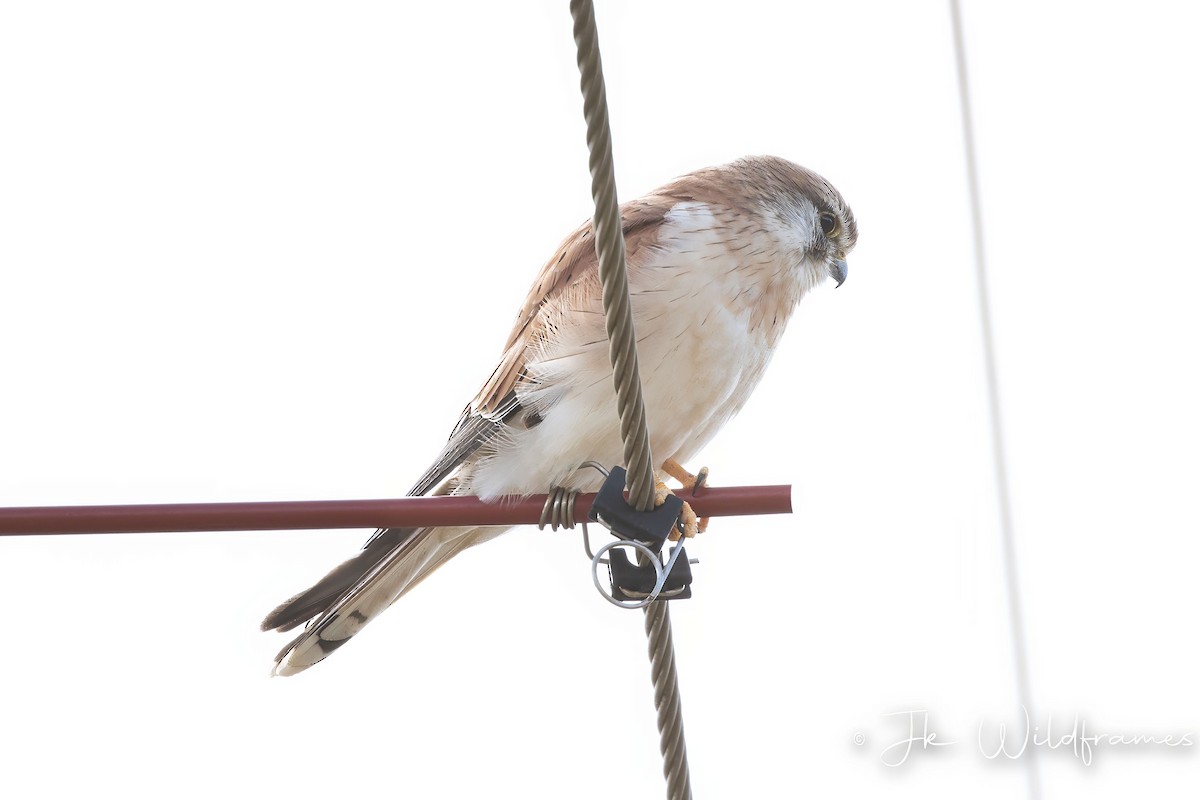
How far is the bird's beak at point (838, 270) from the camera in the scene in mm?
2568

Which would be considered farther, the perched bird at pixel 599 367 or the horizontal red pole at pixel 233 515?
the perched bird at pixel 599 367

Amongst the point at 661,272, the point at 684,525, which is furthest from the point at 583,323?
the point at 684,525

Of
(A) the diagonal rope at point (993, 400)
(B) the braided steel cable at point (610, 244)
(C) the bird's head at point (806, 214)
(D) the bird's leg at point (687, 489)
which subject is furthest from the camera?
(A) the diagonal rope at point (993, 400)

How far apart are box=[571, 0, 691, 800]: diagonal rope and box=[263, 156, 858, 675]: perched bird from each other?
0.67 metres

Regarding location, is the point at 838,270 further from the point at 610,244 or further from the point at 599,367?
the point at 610,244

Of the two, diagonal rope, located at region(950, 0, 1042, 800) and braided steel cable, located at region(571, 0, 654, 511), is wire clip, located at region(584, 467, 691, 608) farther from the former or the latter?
diagonal rope, located at region(950, 0, 1042, 800)

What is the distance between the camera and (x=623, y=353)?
4.23ft

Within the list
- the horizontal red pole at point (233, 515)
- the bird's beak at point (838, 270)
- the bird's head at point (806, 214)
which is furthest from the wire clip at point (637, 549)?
the bird's beak at point (838, 270)

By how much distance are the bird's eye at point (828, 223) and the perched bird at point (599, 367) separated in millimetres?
155

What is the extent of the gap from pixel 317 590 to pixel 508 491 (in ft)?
1.49

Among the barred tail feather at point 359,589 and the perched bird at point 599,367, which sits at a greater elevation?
the perched bird at point 599,367

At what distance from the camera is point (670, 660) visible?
1439mm

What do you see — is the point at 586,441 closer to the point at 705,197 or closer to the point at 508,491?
the point at 508,491

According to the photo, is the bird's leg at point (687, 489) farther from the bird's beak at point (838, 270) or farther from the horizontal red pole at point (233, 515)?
the bird's beak at point (838, 270)
